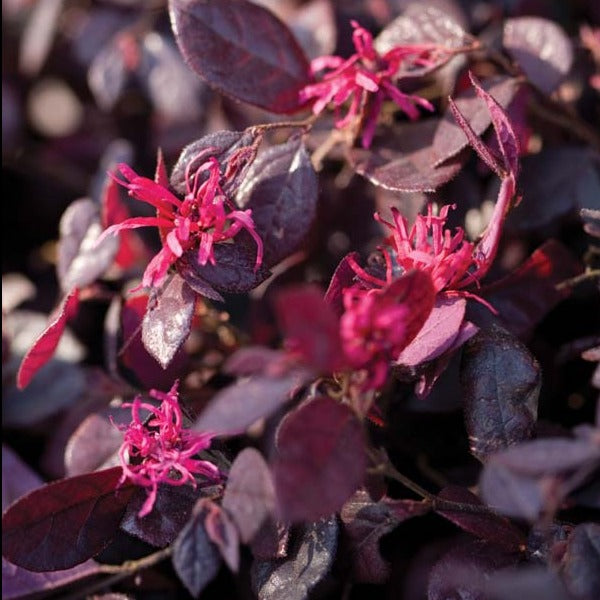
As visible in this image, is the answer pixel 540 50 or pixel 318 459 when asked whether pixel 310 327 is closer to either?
pixel 318 459

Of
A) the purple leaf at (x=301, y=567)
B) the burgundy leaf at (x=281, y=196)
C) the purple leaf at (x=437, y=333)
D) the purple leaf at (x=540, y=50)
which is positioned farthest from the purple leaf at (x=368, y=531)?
the purple leaf at (x=540, y=50)

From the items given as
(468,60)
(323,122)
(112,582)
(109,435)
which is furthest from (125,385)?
(468,60)

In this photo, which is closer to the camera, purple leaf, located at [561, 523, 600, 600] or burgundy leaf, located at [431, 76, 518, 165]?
purple leaf, located at [561, 523, 600, 600]

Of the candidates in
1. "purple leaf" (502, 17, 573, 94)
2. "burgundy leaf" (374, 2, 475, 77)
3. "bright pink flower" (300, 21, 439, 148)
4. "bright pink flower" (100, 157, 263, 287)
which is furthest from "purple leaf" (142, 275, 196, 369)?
"purple leaf" (502, 17, 573, 94)

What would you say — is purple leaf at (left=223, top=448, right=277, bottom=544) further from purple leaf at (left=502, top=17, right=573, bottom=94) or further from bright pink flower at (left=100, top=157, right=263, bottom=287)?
purple leaf at (left=502, top=17, right=573, bottom=94)

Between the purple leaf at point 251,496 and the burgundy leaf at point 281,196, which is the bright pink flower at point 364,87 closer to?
the burgundy leaf at point 281,196

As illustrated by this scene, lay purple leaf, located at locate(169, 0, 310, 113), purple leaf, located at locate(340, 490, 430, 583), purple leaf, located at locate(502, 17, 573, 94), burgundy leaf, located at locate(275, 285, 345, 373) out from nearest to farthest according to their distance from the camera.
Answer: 1. burgundy leaf, located at locate(275, 285, 345, 373)
2. purple leaf, located at locate(340, 490, 430, 583)
3. purple leaf, located at locate(169, 0, 310, 113)
4. purple leaf, located at locate(502, 17, 573, 94)

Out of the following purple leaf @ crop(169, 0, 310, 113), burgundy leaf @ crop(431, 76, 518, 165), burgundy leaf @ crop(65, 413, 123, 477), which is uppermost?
purple leaf @ crop(169, 0, 310, 113)

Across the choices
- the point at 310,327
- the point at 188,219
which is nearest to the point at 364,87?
the point at 188,219

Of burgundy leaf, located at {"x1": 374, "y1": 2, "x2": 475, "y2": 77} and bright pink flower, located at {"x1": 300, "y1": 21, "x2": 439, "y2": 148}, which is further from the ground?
bright pink flower, located at {"x1": 300, "y1": 21, "x2": 439, "y2": 148}
